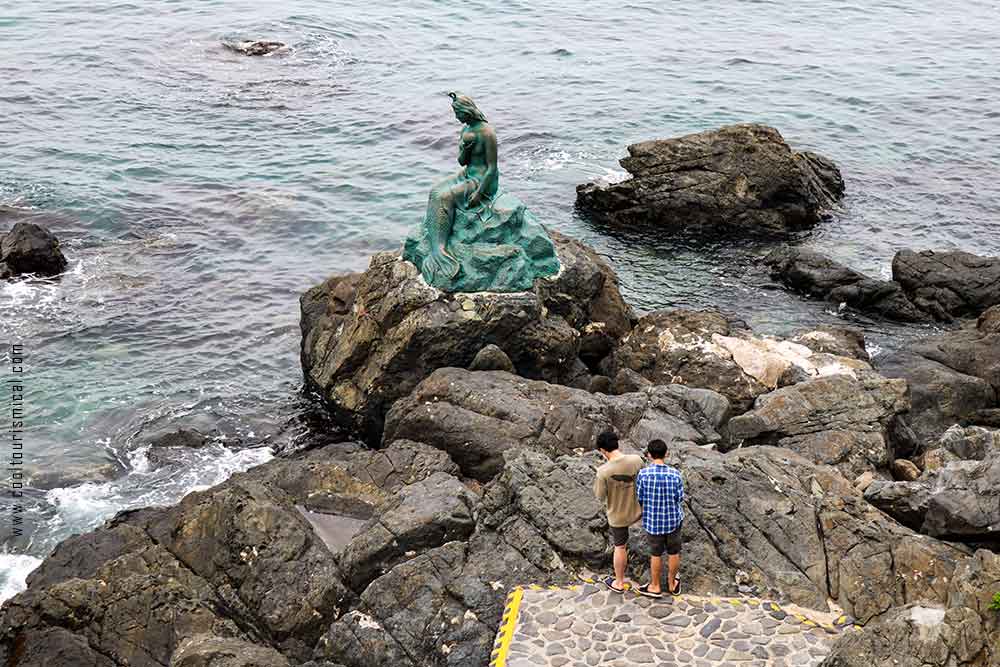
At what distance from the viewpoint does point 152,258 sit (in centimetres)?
3694

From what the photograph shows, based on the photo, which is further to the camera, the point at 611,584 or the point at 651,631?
the point at 611,584

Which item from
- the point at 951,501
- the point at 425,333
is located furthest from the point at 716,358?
the point at 951,501

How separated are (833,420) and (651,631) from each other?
9008mm

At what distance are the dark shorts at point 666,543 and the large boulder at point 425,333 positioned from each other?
978 cm

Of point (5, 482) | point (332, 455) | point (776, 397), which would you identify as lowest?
point (5, 482)

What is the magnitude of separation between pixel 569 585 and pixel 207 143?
3497 centimetres

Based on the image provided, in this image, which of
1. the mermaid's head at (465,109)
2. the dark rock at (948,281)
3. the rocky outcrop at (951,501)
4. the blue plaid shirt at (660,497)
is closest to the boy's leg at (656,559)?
the blue plaid shirt at (660,497)

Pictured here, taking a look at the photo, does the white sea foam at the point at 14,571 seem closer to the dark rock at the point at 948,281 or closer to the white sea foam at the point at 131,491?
the white sea foam at the point at 131,491

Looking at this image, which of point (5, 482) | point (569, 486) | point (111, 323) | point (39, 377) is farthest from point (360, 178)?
point (569, 486)

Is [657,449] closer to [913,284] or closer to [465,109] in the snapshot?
[465,109]

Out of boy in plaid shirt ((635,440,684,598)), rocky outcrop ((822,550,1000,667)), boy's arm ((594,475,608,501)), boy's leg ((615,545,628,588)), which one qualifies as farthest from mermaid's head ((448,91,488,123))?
rocky outcrop ((822,550,1000,667))

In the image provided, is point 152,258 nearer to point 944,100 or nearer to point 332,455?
point 332,455

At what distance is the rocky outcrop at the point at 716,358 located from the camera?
26344mm

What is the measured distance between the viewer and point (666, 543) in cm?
1594
